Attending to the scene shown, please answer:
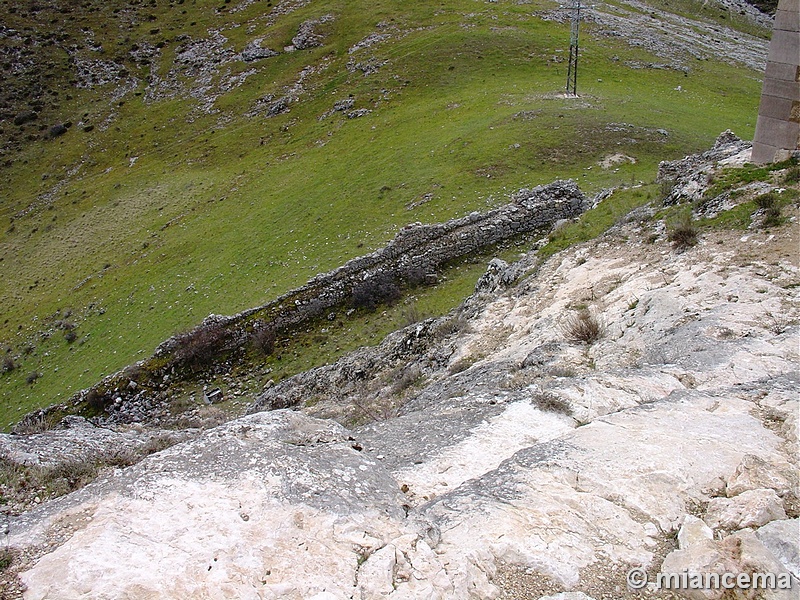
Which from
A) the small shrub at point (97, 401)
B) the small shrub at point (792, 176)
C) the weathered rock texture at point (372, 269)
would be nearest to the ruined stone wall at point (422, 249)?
the weathered rock texture at point (372, 269)

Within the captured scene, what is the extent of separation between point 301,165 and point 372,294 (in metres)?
20.9

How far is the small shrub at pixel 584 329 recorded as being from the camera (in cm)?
1177

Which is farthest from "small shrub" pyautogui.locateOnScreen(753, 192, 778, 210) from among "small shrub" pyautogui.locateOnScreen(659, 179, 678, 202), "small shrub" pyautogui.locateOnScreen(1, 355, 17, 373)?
"small shrub" pyautogui.locateOnScreen(1, 355, 17, 373)

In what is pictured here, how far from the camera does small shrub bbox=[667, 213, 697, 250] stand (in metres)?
13.8

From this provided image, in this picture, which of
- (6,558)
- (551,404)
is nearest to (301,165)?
(551,404)

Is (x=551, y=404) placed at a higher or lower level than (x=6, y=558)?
lower

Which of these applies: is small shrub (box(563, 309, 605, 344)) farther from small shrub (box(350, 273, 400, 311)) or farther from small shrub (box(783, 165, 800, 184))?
small shrub (box(350, 273, 400, 311))

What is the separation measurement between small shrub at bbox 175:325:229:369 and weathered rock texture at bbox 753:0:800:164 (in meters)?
21.3

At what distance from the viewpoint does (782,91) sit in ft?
48.1

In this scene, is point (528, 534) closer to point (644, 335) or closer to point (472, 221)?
point (644, 335)

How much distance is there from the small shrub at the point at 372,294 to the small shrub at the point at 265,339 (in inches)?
154

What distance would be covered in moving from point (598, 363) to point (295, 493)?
21.6ft

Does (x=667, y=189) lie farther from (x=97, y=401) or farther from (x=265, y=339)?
(x=97, y=401)

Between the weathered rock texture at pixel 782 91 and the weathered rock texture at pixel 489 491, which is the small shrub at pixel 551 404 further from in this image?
the weathered rock texture at pixel 782 91
